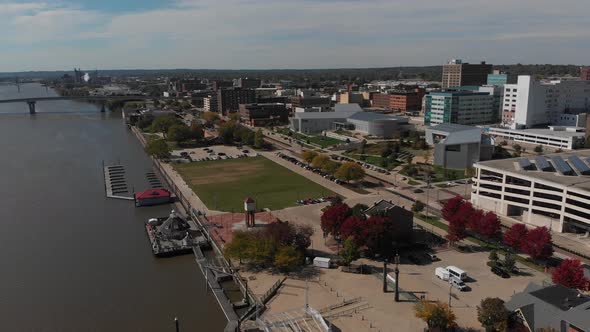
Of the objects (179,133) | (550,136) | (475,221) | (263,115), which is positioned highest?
(263,115)

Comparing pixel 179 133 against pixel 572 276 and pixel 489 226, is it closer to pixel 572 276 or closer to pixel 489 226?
pixel 489 226

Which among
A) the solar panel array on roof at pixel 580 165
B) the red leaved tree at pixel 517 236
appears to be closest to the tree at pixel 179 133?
the solar panel array on roof at pixel 580 165

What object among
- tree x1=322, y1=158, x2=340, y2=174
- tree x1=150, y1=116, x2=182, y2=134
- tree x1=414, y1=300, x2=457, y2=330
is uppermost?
tree x1=150, y1=116, x2=182, y2=134

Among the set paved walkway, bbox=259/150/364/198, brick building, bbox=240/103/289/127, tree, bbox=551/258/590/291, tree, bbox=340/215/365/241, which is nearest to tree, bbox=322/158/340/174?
paved walkway, bbox=259/150/364/198

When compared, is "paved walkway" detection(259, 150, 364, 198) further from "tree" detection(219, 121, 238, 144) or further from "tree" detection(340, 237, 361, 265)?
"tree" detection(340, 237, 361, 265)

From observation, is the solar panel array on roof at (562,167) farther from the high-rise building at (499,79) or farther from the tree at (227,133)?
the high-rise building at (499,79)

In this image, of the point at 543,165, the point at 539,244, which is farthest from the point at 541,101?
the point at 539,244

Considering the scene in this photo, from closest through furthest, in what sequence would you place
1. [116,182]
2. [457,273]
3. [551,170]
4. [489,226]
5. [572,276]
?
[572,276] < [457,273] < [489,226] < [551,170] < [116,182]
